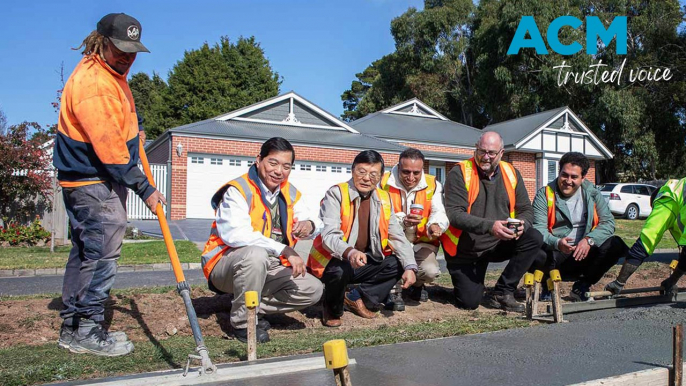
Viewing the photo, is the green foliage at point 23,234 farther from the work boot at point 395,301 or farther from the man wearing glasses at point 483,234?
the man wearing glasses at point 483,234

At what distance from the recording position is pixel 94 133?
390cm

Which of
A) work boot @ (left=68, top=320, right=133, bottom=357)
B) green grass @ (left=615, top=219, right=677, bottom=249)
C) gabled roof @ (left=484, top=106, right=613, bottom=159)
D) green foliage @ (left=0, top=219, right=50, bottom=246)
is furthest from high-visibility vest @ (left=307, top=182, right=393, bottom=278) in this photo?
gabled roof @ (left=484, top=106, right=613, bottom=159)

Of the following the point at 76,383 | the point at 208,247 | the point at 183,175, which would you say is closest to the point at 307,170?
the point at 183,175

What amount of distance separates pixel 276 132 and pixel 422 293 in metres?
19.1

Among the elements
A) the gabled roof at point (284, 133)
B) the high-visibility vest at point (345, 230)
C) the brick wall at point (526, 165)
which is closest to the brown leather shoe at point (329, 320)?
the high-visibility vest at point (345, 230)

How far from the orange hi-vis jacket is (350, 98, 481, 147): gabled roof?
2516 cm

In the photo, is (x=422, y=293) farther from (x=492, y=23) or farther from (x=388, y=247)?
(x=492, y=23)

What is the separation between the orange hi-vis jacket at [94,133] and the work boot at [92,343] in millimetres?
999

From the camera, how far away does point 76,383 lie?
3393 millimetres

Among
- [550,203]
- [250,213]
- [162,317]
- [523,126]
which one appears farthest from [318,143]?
[250,213]

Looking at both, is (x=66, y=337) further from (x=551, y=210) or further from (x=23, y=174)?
(x=23, y=174)

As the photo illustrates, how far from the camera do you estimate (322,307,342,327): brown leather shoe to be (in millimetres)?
5301

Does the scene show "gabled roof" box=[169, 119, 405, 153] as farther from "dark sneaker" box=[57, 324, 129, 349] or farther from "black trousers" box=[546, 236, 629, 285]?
"dark sneaker" box=[57, 324, 129, 349]

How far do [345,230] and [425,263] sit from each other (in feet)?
3.98
